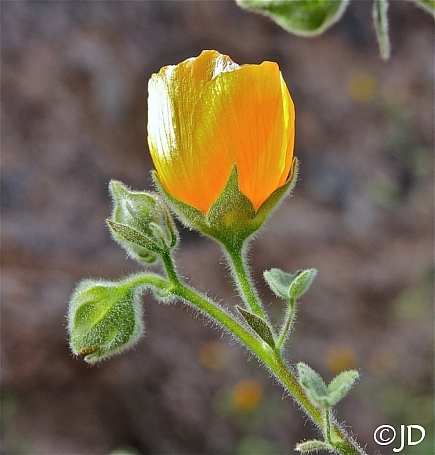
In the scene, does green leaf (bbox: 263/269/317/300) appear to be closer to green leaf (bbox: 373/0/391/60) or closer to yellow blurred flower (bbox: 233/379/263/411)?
green leaf (bbox: 373/0/391/60)

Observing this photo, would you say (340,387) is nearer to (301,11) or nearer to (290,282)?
(290,282)

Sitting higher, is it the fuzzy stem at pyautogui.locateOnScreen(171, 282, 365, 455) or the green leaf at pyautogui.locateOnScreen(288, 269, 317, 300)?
the green leaf at pyautogui.locateOnScreen(288, 269, 317, 300)

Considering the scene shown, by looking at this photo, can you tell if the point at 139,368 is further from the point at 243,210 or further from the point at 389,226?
the point at 243,210

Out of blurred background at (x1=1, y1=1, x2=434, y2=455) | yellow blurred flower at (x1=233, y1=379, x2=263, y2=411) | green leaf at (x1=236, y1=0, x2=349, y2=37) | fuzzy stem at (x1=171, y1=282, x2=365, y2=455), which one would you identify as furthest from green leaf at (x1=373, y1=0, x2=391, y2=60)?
yellow blurred flower at (x1=233, y1=379, x2=263, y2=411)

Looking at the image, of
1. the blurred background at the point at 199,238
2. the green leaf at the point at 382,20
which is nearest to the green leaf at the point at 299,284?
the green leaf at the point at 382,20

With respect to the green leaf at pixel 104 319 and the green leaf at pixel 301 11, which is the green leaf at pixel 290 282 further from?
the green leaf at pixel 301 11

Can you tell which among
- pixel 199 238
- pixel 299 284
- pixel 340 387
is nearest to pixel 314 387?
pixel 340 387
